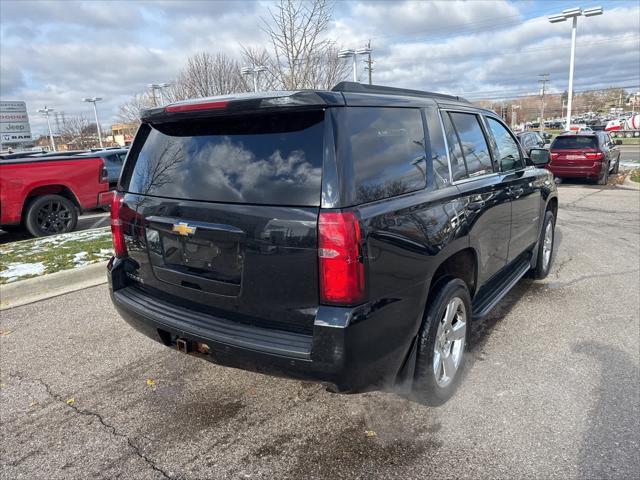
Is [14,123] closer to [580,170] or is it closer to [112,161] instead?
[112,161]

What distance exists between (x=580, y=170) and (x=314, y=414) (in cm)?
1418

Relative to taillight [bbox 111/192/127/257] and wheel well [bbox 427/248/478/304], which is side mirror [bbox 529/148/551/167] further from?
taillight [bbox 111/192/127/257]

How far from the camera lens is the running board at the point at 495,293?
350 cm

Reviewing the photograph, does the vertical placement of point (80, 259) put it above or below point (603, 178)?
above

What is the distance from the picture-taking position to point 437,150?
2994 mm

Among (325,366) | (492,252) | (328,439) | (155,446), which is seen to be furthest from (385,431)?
(492,252)

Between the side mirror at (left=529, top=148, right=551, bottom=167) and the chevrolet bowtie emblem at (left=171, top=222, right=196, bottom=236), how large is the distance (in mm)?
3808

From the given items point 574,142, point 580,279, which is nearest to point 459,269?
point 580,279

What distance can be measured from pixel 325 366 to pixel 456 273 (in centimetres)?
137

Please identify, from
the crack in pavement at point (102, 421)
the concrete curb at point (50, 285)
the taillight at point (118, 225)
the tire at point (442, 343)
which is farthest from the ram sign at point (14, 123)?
the tire at point (442, 343)

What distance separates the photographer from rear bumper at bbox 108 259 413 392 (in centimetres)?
221

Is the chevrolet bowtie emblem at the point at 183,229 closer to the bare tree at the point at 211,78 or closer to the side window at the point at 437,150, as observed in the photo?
the side window at the point at 437,150

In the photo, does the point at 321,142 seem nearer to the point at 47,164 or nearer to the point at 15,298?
the point at 15,298

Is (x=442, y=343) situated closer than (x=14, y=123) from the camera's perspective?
Yes
